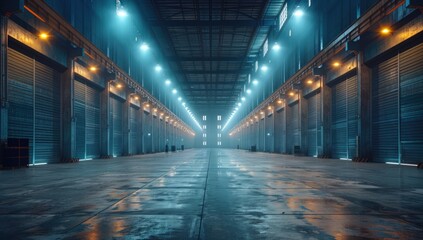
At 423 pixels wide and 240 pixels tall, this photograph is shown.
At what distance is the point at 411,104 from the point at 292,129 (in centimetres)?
2270

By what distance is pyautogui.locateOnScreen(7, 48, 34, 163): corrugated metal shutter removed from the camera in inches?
642

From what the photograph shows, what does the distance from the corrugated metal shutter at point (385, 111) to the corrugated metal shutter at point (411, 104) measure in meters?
0.60

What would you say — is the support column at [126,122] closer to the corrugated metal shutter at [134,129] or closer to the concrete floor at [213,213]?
the corrugated metal shutter at [134,129]

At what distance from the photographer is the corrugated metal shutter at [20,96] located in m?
16.3

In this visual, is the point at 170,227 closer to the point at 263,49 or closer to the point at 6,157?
the point at 6,157

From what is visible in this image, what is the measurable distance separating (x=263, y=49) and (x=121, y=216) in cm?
4055

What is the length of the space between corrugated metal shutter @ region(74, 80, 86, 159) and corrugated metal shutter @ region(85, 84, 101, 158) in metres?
0.64

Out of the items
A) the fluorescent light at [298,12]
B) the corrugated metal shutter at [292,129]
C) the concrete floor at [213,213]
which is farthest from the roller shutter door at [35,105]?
the corrugated metal shutter at [292,129]

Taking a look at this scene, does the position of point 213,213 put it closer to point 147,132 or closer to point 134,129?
point 134,129

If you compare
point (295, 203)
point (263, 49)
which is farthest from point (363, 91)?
point (263, 49)

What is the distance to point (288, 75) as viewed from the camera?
3822 cm

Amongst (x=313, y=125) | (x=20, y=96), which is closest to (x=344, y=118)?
(x=313, y=125)

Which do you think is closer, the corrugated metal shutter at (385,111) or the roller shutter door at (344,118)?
the corrugated metal shutter at (385,111)

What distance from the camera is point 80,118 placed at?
2484cm
